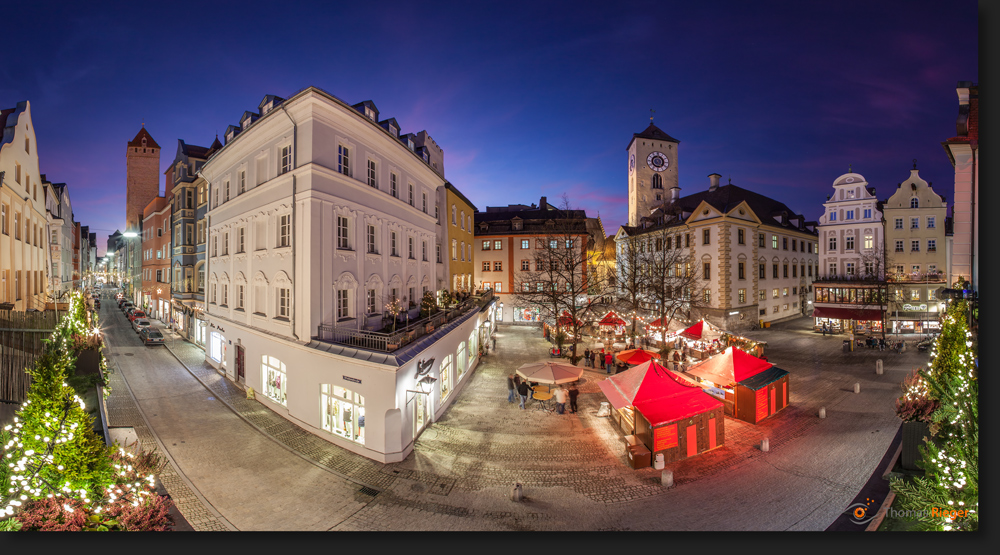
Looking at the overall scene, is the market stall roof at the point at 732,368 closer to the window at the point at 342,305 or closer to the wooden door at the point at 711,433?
the wooden door at the point at 711,433

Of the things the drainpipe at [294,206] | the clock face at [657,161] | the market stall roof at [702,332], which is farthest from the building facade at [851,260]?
the drainpipe at [294,206]

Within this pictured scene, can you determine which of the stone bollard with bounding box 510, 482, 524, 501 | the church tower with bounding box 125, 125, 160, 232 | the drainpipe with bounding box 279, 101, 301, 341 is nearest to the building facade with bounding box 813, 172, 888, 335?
the stone bollard with bounding box 510, 482, 524, 501

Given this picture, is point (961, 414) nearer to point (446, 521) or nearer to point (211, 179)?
point (446, 521)

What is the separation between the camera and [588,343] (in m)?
24.0

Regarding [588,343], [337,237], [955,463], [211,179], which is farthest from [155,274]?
[955,463]

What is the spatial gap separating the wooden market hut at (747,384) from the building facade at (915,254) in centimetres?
2261

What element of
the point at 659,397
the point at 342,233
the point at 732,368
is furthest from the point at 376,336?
the point at 732,368

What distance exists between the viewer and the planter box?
676cm

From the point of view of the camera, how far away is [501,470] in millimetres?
7957

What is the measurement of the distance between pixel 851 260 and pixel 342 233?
37897 millimetres

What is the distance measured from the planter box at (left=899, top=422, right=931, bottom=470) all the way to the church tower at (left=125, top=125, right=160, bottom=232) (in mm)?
52811

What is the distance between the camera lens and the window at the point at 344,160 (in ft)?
35.5

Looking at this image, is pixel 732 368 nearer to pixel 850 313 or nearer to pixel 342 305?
pixel 342 305

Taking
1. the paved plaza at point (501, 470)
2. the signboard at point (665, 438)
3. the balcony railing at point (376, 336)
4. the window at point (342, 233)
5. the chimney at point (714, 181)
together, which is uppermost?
the chimney at point (714, 181)
